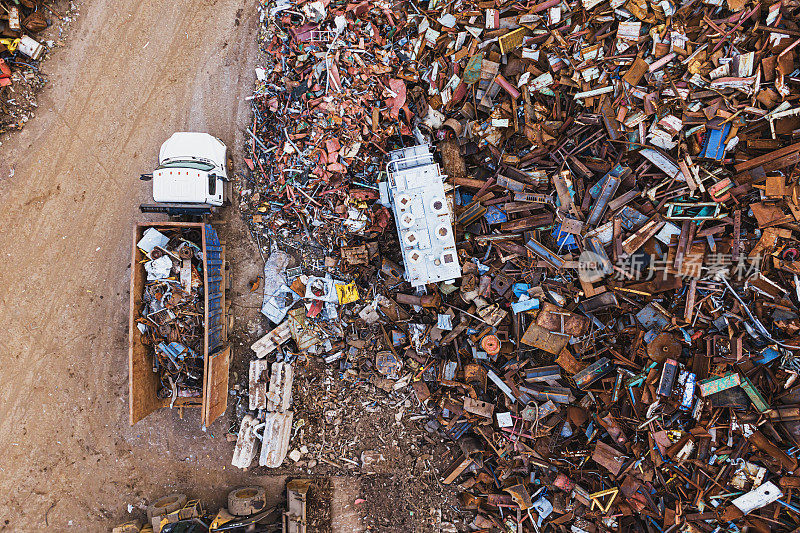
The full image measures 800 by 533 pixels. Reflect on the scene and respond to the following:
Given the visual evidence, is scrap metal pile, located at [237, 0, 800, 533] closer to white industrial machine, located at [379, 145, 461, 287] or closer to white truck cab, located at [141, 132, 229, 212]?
white industrial machine, located at [379, 145, 461, 287]

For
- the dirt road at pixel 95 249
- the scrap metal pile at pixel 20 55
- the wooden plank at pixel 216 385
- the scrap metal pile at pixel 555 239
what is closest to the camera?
the scrap metal pile at pixel 555 239

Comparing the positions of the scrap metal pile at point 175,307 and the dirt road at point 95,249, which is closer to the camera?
the scrap metal pile at point 175,307

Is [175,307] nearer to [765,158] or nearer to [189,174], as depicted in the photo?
[189,174]

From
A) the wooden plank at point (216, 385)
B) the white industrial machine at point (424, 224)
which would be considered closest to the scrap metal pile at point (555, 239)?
the white industrial machine at point (424, 224)

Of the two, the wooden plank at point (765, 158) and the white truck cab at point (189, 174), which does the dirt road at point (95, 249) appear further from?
the wooden plank at point (765, 158)

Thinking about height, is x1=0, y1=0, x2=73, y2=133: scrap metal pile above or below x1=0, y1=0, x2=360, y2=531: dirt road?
above

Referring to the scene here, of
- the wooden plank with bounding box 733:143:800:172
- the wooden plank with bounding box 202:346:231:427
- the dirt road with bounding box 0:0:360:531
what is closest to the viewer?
the wooden plank with bounding box 733:143:800:172

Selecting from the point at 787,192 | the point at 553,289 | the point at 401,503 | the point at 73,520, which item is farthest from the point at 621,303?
the point at 73,520

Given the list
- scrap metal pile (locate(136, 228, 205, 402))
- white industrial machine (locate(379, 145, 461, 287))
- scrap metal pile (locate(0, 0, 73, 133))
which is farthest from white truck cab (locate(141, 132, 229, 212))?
white industrial machine (locate(379, 145, 461, 287))
